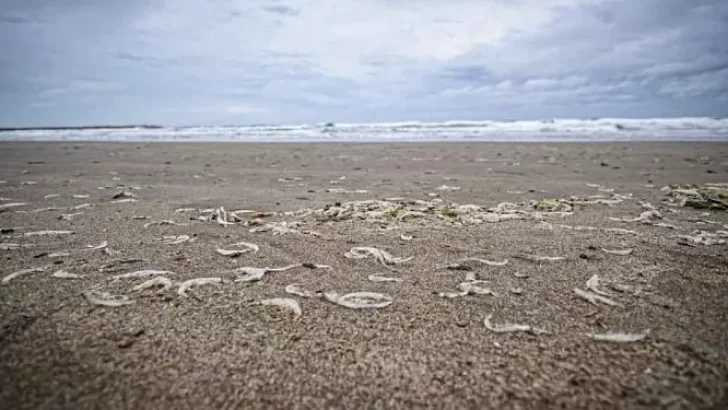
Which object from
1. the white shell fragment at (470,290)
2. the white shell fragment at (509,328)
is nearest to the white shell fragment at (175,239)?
the white shell fragment at (470,290)

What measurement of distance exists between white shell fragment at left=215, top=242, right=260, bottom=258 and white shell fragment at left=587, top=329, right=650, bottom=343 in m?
2.03

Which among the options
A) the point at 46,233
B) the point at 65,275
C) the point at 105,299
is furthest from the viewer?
the point at 46,233

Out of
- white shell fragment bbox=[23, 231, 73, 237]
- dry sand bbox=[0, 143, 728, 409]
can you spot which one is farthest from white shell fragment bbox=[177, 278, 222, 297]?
white shell fragment bbox=[23, 231, 73, 237]

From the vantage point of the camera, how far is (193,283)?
6.97 feet

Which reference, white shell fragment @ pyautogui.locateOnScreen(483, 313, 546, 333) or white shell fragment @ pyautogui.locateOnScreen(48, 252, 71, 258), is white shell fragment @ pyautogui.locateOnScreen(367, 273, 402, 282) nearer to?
white shell fragment @ pyautogui.locateOnScreen(483, 313, 546, 333)

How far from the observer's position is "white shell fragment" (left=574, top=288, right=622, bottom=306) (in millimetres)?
1868

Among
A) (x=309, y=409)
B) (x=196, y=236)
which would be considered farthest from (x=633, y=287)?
(x=196, y=236)

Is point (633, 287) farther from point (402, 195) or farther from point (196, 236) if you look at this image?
point (402, 195)

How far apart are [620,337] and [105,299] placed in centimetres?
228

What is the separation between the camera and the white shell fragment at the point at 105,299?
6.09ft

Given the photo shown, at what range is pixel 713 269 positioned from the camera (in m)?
2.28

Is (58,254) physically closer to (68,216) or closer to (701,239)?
(68,216)

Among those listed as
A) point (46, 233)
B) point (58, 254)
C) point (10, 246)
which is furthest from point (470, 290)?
point (46, 233)

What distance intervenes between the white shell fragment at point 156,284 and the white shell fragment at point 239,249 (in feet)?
1.69
